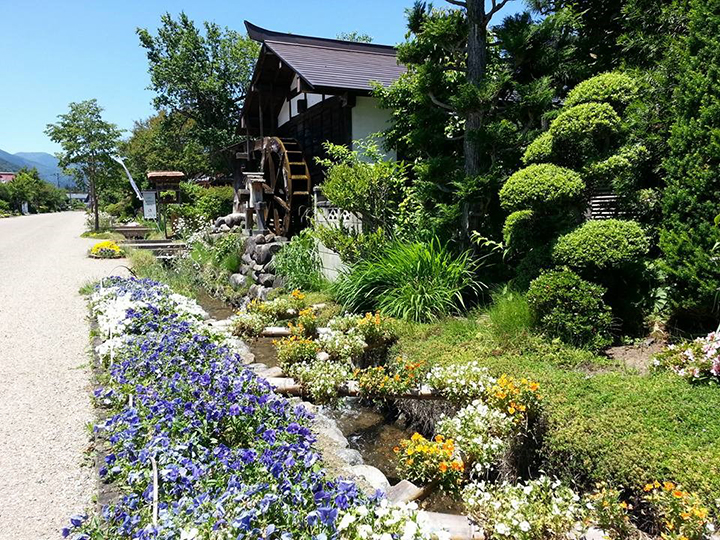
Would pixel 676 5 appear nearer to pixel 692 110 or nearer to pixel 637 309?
pixel 692 110

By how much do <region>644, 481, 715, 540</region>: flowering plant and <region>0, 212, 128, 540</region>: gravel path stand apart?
2821 millimetres

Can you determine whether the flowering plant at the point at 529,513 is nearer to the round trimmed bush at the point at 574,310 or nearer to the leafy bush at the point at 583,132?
the round trimmed bush at the point at 574,310

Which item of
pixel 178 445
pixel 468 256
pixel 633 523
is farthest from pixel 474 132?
pixel 178 445

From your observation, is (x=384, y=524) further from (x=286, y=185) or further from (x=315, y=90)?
(x=286, y=185)

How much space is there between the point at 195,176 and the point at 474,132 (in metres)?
24.0

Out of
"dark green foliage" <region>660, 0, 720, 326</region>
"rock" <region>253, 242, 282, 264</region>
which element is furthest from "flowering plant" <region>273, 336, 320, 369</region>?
"rock" <region>253, 242, 282, 264</region>

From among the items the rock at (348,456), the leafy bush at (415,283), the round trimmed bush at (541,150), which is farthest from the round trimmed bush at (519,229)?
the rock at (348,456)

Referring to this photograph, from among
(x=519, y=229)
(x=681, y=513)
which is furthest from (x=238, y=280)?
(x=681, y=513)

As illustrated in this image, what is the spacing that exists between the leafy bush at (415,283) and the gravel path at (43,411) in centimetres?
309

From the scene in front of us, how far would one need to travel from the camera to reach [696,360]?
3062 mm

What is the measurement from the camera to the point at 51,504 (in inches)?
98.4

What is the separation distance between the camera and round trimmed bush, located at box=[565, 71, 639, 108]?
421cm

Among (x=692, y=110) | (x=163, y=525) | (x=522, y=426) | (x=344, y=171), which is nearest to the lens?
(x=163, y=525)

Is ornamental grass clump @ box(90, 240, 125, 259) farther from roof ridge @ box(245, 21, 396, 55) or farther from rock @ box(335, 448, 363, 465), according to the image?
rock @ box(335, 448, 363, 465)
